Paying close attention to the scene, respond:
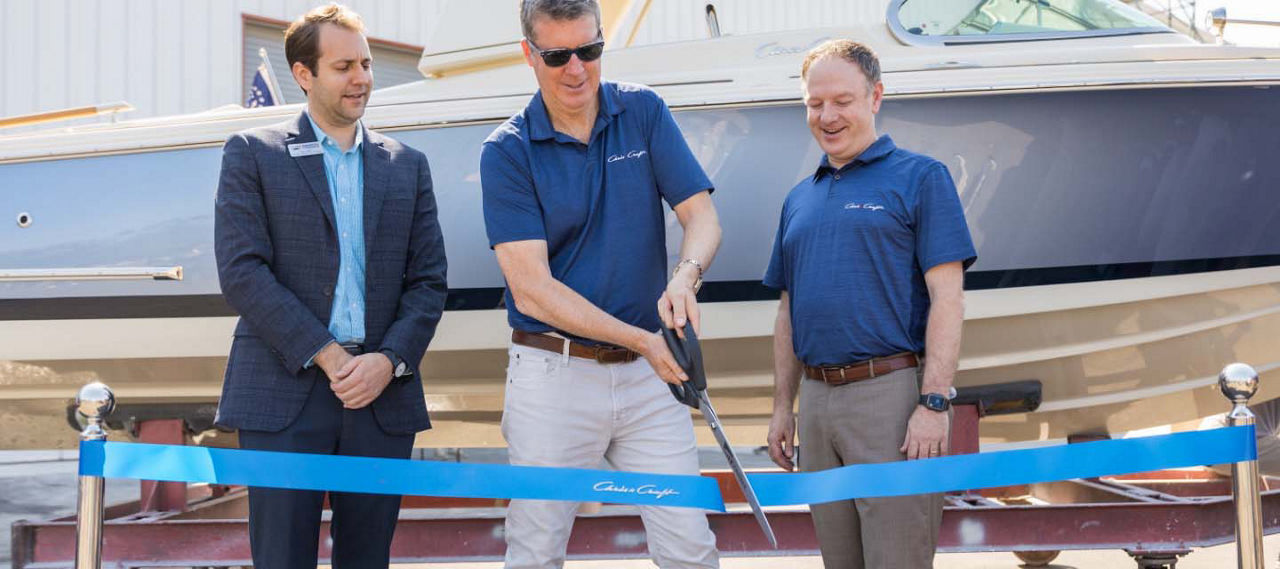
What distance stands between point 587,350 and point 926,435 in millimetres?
614

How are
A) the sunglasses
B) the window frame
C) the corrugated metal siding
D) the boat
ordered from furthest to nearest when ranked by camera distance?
the corrugated metal siding → the window frame → the boat → the sunglasses

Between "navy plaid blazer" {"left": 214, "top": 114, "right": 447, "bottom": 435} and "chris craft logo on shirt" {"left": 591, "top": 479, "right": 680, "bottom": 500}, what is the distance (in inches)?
17.2

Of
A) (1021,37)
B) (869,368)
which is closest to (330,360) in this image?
(869,368)

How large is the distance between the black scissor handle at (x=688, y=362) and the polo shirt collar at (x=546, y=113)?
430mm

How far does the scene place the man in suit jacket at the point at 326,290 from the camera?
1.82 metres

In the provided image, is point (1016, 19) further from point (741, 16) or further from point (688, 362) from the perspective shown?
point (741, 16)

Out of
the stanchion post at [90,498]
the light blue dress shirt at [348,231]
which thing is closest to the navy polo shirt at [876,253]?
the light blue dress shirt at [348,231]

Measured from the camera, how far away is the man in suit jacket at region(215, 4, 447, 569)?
1816 millimetres

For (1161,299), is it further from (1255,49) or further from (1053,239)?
(1255,49)

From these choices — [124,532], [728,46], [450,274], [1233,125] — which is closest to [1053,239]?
[1233,125]

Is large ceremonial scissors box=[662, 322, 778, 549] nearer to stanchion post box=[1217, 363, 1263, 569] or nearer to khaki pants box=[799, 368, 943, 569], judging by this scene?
khaki pants box=[799, 368, 943, 569]

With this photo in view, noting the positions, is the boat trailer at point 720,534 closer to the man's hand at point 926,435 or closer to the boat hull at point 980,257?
the boat hull at point 980,257

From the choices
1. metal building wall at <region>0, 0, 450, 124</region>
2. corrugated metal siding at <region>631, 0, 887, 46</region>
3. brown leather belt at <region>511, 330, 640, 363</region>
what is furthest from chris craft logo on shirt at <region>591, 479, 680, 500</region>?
corrugated metal siding at <region>631, 0, 887, 46</region>

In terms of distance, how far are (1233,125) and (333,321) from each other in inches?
102
